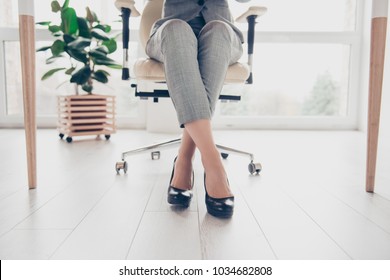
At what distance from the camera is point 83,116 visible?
8.09 ft

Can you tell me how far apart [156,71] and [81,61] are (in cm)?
138

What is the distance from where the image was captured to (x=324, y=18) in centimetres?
328

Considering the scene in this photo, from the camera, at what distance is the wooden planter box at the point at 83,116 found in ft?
7.95

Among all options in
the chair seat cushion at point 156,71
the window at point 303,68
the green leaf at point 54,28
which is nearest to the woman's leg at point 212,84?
the chair seat cushion at point 156,71

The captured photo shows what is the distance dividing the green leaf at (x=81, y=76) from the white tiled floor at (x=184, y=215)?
0.84 m

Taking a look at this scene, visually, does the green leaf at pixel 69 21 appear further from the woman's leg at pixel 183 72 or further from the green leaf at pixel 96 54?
the woman's leg at pixel 183 72

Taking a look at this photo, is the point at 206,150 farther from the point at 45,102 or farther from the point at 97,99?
the point at 45,102

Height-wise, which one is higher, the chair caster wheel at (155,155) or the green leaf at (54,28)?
the green leaf at (54,28)

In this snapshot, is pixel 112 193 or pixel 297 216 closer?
pixel 297 216

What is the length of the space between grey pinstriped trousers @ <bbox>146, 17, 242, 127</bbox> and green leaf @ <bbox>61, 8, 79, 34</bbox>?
1.57m

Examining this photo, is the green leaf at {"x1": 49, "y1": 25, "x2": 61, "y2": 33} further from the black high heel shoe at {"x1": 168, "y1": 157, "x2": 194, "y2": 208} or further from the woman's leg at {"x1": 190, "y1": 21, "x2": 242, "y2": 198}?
the black high heel shoe at {"x1": 168, "y1": 157, "x2": 194, "y2": 208}

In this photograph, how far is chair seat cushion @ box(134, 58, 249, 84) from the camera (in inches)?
49.0
